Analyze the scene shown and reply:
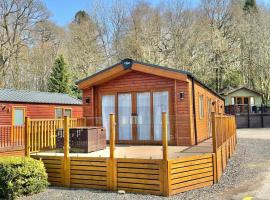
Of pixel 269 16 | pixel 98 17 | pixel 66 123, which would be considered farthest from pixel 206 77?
pixel 66 123

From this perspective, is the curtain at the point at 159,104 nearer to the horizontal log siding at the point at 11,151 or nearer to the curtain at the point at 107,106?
the curtain at the point at 107,106

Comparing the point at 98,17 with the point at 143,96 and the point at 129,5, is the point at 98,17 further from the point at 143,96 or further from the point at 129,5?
the point at 143,96

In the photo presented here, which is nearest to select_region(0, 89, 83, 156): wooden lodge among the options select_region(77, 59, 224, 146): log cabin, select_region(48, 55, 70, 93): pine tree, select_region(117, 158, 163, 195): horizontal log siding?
select_region(77, 59, 224, 146): log cabin

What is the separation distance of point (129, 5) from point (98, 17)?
12.1 ft

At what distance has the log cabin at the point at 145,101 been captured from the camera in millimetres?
11086

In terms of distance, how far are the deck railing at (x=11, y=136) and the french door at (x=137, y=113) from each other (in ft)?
15.1

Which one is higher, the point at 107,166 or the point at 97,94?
the point at 97,94

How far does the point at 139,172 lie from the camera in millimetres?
6992

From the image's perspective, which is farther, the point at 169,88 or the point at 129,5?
the point at 129,5

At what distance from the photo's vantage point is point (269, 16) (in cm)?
3603

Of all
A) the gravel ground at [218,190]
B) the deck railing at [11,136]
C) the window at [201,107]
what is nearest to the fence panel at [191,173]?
the gravel ground at [218,190]

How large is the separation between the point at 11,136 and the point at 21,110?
2.61 m

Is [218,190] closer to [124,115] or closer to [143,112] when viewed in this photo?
[143,112]

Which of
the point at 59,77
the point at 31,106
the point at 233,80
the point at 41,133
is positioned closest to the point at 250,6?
the point at 233,80
